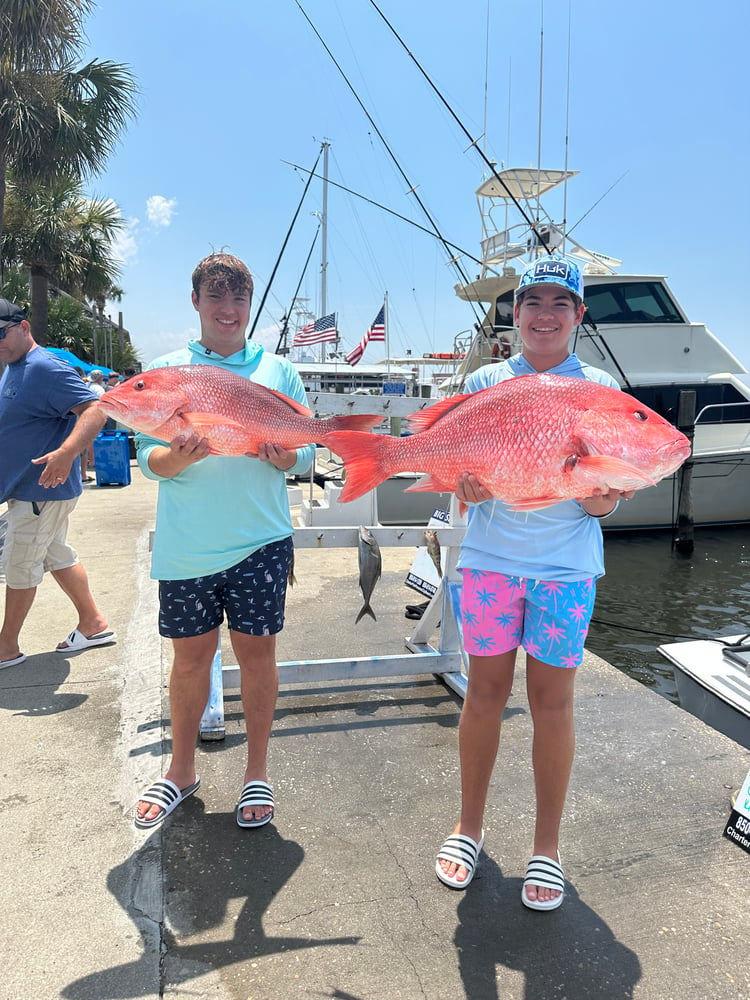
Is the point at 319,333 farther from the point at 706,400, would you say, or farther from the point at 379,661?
the point at 379,661

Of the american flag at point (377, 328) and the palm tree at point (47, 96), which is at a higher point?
the palm tree at point (47, 96)

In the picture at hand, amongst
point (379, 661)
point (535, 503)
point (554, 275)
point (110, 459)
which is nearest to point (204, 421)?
point (535, 503)

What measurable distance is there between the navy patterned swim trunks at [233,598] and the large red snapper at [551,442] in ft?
2.59

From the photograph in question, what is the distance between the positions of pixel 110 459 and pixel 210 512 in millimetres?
10387

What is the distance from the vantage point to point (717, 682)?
3824 millimetres

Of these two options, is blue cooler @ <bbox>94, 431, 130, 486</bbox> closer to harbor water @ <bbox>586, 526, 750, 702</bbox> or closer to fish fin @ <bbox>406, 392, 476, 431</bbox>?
harbor water @ <bbox>586, 526, 750, 702</bbox>

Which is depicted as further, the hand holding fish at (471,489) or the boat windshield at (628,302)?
the boat windshield at (628,302)

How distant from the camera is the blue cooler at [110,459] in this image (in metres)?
11.8

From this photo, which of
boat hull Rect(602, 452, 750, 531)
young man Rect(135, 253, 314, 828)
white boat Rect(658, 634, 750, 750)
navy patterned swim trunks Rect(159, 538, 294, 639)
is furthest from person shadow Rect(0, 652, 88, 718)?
boat hull Rect(602, 452, 750, 531)

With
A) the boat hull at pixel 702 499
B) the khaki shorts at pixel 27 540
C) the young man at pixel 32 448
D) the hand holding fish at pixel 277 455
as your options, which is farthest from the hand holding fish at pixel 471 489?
the boat hull at pixel 702 499

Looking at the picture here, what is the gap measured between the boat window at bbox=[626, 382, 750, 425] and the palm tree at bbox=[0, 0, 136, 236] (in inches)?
544

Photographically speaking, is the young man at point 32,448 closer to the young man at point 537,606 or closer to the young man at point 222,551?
the young man at point 222,551

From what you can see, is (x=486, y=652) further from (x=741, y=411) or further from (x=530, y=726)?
(x=741, y=411)

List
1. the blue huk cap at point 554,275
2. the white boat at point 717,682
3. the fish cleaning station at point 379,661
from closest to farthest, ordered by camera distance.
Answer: the blue huk cap at point 554,275 → the fish cleaning station at point 379,661 → the white boat at point 717,682
